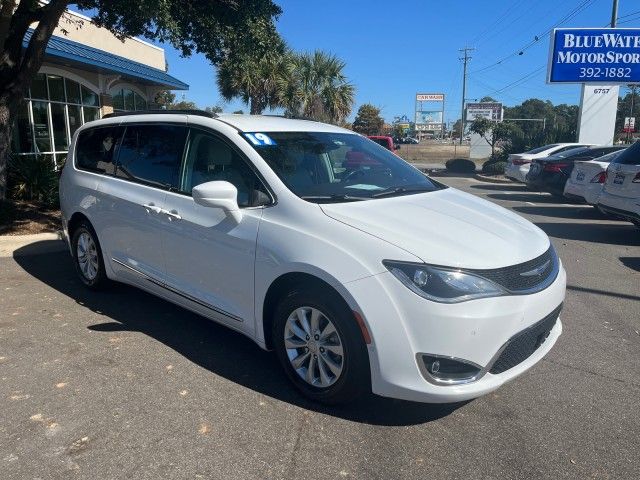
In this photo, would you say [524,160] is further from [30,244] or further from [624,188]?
[30,244]

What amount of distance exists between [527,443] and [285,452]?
1.35 m

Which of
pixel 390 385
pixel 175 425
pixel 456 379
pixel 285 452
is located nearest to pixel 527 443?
pixel 456 379

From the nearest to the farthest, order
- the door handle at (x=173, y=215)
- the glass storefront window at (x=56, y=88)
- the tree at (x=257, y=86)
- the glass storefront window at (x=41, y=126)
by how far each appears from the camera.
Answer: the door handle at (x=173, y=215), the glass storefront window at (x=41, y=126), the glass storefront window at (x=56, y=88), the tree at (x=257, y=86)

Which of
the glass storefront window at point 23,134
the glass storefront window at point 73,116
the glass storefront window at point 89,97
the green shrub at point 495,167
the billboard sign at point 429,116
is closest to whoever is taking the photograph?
the glass storefront window at point 23,134

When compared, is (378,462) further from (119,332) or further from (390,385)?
(119,332)

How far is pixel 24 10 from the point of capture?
8539 mm

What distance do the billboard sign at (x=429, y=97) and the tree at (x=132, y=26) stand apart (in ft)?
299

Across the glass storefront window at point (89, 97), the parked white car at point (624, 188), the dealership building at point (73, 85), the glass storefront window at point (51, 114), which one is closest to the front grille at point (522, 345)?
the parked white car at point (624, 188)

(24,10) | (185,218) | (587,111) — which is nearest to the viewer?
(185,218)

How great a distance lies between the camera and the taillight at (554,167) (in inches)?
539

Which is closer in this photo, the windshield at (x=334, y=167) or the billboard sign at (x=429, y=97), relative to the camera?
the windshield at (x=334, y=167)

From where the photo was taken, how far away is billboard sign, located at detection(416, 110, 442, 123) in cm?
9681

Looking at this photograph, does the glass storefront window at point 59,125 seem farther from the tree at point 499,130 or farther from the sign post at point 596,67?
the tree at point 499,130

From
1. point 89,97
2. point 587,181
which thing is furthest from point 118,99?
point 587,181
